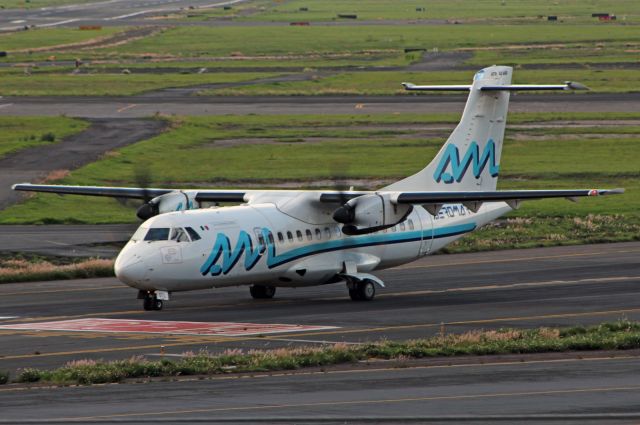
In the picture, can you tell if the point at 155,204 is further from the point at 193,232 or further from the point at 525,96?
the point at 525,96

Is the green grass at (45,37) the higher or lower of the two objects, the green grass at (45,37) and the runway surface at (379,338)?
the higher

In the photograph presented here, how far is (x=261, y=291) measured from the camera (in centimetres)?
3884

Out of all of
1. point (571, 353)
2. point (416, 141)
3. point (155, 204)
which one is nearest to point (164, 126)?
point (416, 141)

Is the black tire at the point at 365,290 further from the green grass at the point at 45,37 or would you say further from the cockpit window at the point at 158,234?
the green grass at the point at 45,37

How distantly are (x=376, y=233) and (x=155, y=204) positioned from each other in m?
6.76

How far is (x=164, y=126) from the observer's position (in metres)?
88.6

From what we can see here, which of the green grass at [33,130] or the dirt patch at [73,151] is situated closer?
the dirt patch at [73,151]

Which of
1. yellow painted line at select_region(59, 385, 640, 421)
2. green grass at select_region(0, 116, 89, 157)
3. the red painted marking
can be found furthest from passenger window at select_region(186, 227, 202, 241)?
green grass at select_region(0, 116, 89, 157)

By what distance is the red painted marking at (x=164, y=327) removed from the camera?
3123 cm

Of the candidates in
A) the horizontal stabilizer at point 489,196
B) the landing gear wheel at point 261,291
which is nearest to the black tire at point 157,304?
the landing gear wheel at point 261,291

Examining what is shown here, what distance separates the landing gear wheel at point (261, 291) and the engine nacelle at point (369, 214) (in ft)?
9.61

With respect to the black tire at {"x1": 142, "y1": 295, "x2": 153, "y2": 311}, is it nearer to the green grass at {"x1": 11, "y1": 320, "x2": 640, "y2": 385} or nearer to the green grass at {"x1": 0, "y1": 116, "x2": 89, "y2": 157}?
the green grass at {"x1": 11, "y1": 320, "x2": 640, "y2": 385}

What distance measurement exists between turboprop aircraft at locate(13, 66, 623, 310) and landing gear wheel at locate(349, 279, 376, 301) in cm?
3

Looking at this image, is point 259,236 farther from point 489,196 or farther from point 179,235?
point 489,196
